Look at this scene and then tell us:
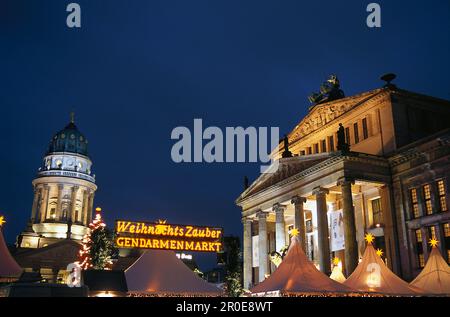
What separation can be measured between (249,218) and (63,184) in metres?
73.4

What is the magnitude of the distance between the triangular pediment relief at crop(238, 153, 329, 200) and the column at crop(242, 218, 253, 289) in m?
3.42

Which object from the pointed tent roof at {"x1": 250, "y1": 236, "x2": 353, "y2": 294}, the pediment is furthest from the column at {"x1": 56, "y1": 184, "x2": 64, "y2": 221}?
the pointed tent roof at {"x1": 250, "y1": 236, "x2": 353, "y2": 294}

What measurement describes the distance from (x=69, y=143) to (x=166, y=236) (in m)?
→ 102

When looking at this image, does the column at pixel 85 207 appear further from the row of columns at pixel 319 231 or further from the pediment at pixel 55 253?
the row of columns at pixel 319 231

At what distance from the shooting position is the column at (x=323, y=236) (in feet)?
122

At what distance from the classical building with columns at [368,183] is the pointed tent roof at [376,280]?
650 cm

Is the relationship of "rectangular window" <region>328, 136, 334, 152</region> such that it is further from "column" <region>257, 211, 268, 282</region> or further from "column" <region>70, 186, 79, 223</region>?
"column" <region>70, 186, 79, 223</region>

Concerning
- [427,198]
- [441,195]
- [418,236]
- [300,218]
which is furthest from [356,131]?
[418,236]

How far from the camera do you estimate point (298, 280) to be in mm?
24172

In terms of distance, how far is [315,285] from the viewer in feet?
78.3

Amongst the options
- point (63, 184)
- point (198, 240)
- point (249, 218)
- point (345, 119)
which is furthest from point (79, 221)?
point (198, 240)

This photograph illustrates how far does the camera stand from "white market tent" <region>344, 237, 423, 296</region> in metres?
25.4
